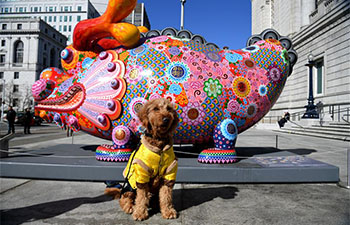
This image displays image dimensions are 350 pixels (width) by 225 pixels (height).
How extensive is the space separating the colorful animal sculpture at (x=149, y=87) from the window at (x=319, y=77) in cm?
1725

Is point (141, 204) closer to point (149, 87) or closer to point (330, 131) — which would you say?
point (149, 87)

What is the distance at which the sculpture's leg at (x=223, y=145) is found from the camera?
12.0ft

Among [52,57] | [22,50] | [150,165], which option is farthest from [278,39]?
[52,57]

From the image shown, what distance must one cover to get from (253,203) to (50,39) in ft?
193

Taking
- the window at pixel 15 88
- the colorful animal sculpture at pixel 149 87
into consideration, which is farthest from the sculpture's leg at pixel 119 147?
the window at pixel 15 88

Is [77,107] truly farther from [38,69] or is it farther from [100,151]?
[38,69]

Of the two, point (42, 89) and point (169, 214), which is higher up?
point (42, 89)

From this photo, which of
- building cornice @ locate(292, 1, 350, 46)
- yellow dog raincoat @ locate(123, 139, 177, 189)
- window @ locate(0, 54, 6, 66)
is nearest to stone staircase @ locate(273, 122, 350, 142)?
building cornice @ locate(292, 1, 350, 46)

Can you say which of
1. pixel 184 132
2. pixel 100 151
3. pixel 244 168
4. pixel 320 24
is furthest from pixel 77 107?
pixel 320 24

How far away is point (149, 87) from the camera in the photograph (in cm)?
356

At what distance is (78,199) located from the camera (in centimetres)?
304

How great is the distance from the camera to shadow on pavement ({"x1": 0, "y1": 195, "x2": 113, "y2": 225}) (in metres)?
2.45

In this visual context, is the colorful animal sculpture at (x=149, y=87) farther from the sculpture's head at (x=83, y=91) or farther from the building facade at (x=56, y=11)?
the building facade at (x=56, y=11)

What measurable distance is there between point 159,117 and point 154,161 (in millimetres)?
463
